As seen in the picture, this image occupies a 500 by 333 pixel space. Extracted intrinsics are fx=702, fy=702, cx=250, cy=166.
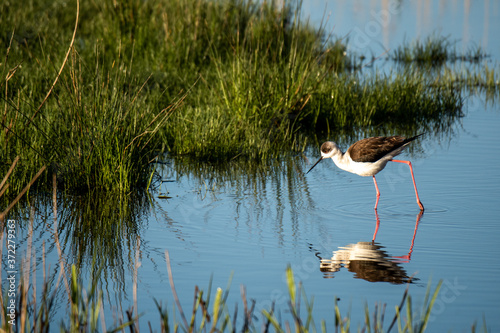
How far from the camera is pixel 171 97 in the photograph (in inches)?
449

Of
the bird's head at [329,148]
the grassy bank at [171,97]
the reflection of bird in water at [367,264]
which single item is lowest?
the reflection of bird in water at [367,264]

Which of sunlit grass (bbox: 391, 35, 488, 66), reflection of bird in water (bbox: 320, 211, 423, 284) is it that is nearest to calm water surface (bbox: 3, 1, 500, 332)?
reflection of bird in water (bbox: 320, 211, 423, 284)

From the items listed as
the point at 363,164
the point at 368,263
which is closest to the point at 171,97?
the point at 363,164

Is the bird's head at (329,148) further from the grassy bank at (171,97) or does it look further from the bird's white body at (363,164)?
the grassy bank at (171,97)

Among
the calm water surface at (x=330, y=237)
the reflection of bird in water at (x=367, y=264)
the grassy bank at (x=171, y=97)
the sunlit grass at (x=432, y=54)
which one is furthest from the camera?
the sunlit grass at (x=432, y=54)

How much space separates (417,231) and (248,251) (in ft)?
5.40

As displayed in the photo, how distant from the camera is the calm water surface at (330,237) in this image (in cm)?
494

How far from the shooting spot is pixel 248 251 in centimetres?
587

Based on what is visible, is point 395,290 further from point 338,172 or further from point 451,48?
point 451,48

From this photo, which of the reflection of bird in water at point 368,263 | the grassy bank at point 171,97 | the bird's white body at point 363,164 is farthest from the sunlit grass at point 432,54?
the reflection of bird in water at point 368,263

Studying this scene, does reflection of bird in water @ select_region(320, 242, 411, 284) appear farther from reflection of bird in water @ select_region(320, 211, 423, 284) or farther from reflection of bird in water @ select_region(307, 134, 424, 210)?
reflection of bird in water @ select_region(307, 134, 424, 210)

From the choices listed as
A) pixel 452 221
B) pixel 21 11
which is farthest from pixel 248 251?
pixel 21 11

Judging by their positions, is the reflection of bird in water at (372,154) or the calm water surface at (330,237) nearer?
the calm water surface at (330,237)

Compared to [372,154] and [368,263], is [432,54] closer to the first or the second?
[372,154]
